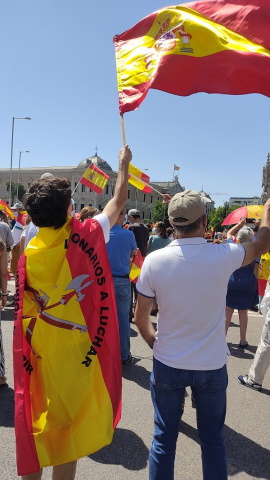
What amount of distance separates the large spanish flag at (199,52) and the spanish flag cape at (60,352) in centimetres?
157

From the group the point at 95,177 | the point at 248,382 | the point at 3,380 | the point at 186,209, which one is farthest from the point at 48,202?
the point at 95,177

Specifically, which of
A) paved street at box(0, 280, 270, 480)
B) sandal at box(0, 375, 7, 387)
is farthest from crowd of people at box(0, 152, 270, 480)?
sandal at box(0, 375, 7, 387)

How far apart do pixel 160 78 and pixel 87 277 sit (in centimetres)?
191

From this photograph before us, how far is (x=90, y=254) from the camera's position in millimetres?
2117

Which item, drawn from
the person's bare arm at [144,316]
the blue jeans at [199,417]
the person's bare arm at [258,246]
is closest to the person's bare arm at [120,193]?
the person's bare arm at [144,316]

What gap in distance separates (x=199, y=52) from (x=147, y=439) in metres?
3.09

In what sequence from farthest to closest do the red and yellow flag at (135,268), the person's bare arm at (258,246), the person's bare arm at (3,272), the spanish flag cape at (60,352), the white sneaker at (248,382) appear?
the red and yellow flag at (135,268) → the white sneaker at (248,382) → the person's bare arm at (3,272) → the person's bare arm at (258,246) → the spanish flag cape at (60,352)

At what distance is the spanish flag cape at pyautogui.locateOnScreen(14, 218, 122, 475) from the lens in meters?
2.00

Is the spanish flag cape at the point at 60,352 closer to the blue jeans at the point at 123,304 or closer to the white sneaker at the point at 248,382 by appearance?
the blue jeans at the point at 123,304

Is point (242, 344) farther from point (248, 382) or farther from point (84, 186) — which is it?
point (84, 186)

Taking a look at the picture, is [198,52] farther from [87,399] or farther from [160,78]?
[87,399]

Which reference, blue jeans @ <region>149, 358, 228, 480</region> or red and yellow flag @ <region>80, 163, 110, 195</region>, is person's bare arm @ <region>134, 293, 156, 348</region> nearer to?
blue jeans @ <region>149, 358, 228, 480</region>

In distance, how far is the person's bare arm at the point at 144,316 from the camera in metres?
2.25

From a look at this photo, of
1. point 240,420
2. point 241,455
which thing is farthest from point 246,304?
point 241,455
